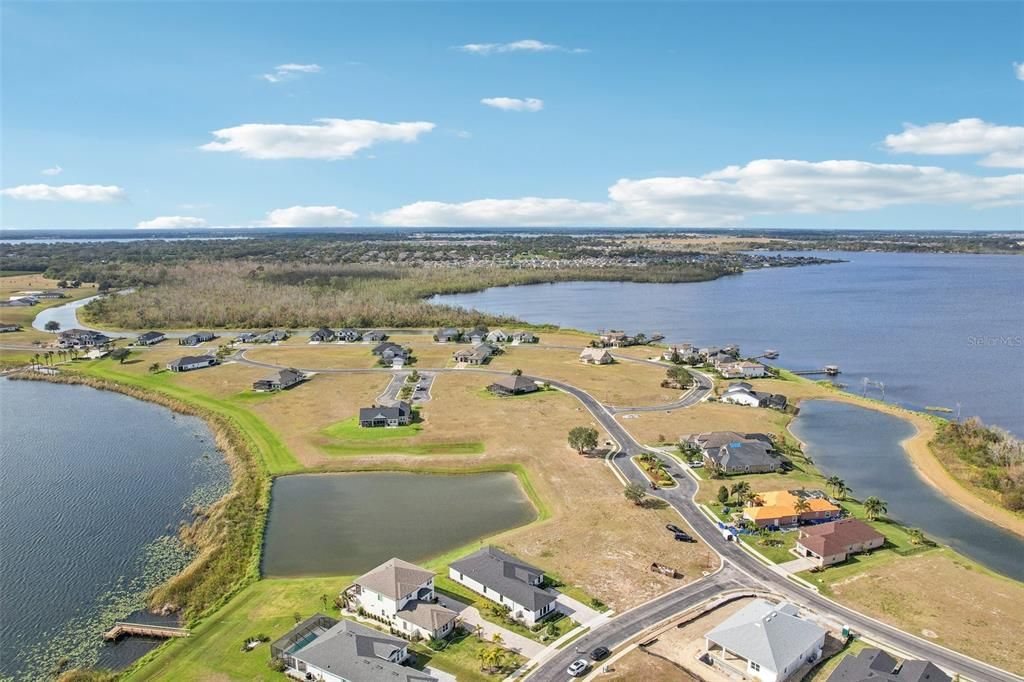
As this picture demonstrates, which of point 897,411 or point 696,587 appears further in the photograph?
point 897,411

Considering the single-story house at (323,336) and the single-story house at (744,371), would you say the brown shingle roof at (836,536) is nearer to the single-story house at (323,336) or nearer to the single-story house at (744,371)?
the single-story house at (744,371)

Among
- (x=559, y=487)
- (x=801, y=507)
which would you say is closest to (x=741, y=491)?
(x=801, y=507)

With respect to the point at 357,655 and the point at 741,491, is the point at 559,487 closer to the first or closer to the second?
the point at 741,491

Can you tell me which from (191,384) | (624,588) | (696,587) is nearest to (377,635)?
(624,588)

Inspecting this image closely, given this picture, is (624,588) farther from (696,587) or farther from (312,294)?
(312,294)

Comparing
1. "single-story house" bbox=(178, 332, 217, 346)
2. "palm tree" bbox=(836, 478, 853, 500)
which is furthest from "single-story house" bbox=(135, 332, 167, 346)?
"palm tree" bbox=(836, 478, 853, 500)

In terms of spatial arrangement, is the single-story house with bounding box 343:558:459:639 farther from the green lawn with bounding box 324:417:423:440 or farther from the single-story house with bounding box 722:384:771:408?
the single-story house with bounding box 722:384:771:408

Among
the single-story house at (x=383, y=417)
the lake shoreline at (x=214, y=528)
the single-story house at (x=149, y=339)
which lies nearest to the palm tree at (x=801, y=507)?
the lake shoreline at (x=214, y=528)
